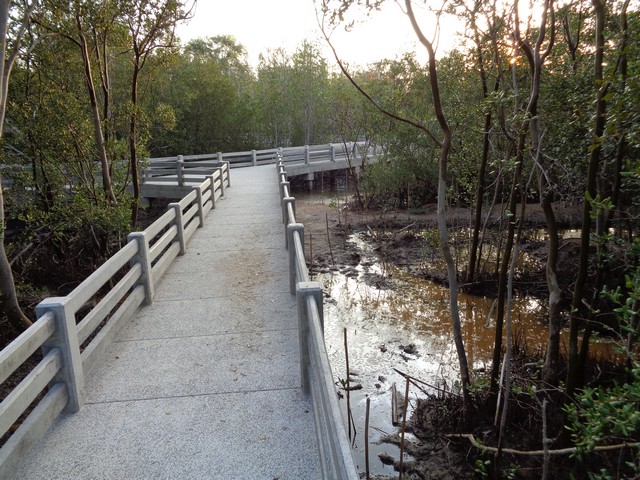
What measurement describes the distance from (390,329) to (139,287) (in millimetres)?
4828

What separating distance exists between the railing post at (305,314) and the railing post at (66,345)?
68.7 inches

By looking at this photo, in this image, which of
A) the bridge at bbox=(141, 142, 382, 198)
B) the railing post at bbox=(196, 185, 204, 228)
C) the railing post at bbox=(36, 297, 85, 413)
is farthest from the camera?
the bridge at bbox=(141, 142, 382, 198)

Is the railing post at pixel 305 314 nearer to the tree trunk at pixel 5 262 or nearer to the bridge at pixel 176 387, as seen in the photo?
the bridge at pixel 176 387

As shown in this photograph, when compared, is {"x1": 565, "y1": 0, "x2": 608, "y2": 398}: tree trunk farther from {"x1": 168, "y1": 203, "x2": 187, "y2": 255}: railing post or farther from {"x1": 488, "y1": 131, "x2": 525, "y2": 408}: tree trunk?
{"x1": 168, "y1": 203, "x2": 187, "y2": 255}: railing post

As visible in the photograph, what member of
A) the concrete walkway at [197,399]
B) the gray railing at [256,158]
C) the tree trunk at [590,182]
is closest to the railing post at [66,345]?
the concrete walkway at [197,399]

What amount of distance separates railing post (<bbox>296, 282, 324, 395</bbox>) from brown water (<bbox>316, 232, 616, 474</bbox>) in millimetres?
2141

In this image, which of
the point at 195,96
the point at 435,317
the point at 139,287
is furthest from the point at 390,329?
Answer: the point at 195,96

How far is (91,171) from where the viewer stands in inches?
463

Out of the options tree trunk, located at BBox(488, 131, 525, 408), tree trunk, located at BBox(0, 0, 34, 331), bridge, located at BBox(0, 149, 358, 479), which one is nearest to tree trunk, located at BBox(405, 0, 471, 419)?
tree trunk, located at BBox(488, 131, 525, 408)

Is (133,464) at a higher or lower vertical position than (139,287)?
lower

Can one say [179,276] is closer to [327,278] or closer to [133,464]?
[133,464]

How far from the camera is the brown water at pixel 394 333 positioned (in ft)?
23.6

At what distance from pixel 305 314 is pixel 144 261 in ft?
10.3

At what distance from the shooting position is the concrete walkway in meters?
3.52
